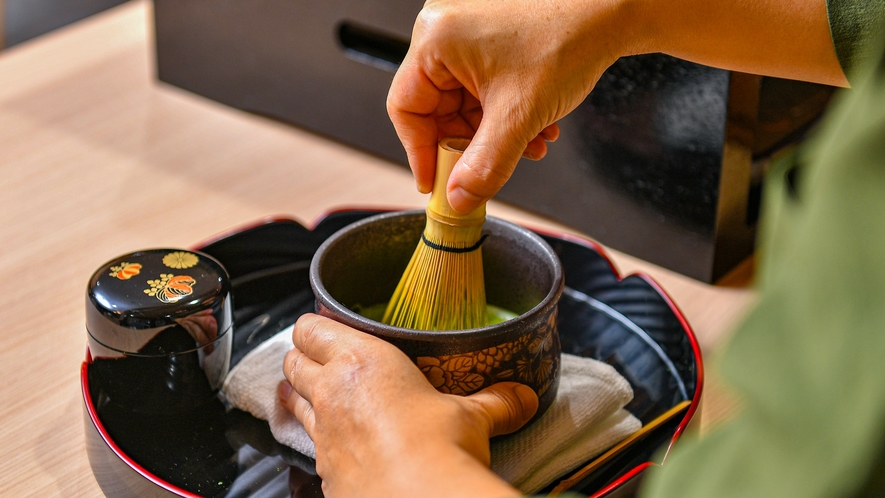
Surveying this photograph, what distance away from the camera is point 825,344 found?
0.68 feet

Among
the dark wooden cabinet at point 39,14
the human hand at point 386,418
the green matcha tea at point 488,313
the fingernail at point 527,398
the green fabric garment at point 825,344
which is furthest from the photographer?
the dark wooden cabinet at point 39,14

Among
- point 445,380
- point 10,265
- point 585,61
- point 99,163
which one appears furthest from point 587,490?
point 99,163

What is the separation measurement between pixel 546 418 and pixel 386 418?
14 cm

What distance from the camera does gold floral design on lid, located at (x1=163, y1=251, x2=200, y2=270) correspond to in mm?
519

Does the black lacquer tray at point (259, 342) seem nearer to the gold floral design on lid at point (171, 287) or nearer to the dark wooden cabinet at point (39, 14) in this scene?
the gold floral design on lid at point (171, 287)

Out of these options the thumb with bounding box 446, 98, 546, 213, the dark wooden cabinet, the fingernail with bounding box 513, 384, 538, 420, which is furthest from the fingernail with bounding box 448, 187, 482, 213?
the dark wooden cabinet

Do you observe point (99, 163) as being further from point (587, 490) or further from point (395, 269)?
point (587, 490)

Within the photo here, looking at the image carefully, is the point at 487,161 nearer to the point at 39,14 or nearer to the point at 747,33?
the point at 747,33

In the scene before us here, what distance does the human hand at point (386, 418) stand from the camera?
35cm

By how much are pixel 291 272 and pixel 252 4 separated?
362 millimetres

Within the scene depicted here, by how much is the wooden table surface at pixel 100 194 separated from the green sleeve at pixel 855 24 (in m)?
0.20

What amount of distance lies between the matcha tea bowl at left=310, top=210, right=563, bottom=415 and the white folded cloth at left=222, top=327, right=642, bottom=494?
2cm

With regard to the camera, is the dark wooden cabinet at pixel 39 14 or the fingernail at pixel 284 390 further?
the dark wooden cabinet at pixel 39 14

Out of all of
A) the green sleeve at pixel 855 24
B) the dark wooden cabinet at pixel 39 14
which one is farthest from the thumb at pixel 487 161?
the dark wooden cabinet at pixel 39 14
